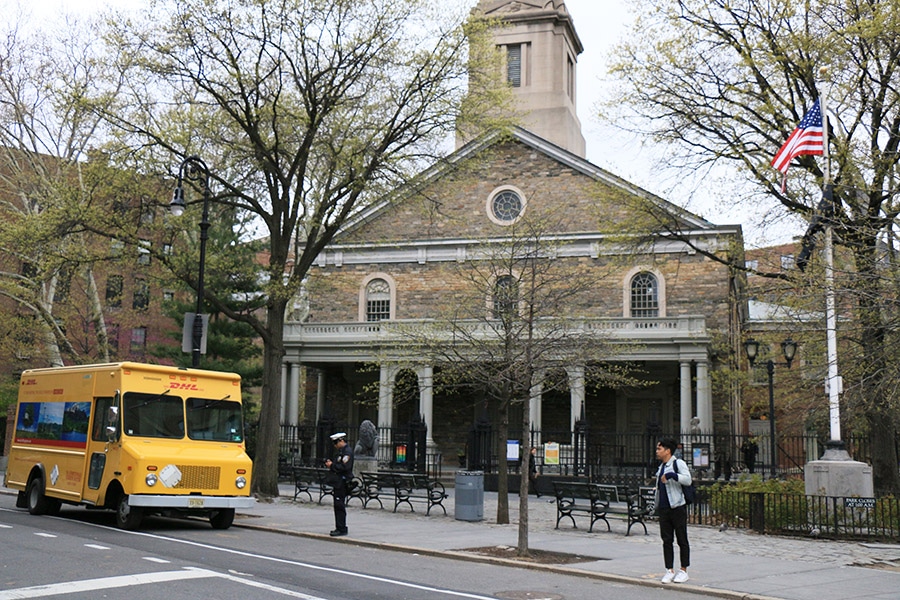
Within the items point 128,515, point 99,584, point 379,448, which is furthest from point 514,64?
point 99,584

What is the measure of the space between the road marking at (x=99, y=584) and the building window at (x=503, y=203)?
3081 cm

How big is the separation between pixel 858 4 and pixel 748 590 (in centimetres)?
1595

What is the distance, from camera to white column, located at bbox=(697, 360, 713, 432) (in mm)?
33625

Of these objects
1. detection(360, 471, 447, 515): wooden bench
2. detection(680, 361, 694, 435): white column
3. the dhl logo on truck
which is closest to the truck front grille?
the dhl logo on truck

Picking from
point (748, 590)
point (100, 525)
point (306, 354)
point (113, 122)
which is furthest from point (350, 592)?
point (306, 354)

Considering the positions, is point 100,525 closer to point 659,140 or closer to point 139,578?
point 139,578

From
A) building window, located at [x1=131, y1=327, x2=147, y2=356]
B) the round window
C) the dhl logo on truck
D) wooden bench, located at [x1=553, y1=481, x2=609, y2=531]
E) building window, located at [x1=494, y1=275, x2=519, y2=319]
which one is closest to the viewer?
the dhl logo on truck

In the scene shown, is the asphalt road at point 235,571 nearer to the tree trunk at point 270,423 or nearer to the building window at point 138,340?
the tree trunk at point 270,423

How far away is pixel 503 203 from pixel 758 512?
2479 centimetres

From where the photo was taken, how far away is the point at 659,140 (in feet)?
76.9

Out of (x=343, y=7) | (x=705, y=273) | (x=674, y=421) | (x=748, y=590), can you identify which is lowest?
(x=748, y=590)

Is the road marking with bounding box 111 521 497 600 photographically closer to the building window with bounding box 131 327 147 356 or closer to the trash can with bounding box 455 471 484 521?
the trash can with bounding box 455 471 484 521

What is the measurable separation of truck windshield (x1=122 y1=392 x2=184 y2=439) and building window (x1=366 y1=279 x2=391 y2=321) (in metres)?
25.2

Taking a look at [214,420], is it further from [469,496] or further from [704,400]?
[704,400]
